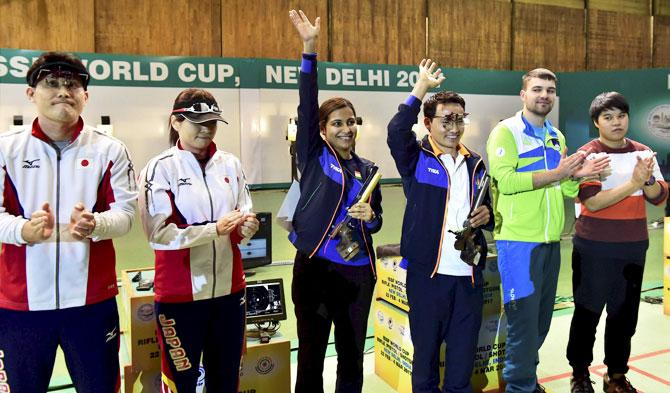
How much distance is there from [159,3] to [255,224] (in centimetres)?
848

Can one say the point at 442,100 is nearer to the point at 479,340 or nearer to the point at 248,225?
the point at 248,225

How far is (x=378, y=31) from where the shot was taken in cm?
1121

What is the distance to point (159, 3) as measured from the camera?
946cm

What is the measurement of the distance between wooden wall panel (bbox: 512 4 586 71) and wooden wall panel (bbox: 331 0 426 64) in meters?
2.47

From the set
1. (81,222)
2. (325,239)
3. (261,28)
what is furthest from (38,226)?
(261,28)

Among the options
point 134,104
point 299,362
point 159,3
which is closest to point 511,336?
point 299,362

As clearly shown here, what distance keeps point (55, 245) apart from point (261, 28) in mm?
8983

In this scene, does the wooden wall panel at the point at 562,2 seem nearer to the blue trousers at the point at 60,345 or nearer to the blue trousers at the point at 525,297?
the blue trousers at the point at 525,297

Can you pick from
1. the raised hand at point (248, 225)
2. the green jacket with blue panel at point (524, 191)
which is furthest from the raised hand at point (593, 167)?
the raised hand at point (248, 225)

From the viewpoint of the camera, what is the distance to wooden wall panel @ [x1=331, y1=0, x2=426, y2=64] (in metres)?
10.9

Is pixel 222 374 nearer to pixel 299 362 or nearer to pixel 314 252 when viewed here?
pixel 299 362

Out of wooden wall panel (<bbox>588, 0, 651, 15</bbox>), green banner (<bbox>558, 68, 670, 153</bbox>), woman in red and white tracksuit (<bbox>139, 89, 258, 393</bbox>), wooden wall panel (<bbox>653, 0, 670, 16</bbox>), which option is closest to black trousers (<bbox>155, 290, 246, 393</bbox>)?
woman in red and white tracksuit (<bbox>139, 89, 258, 393</bbox>)

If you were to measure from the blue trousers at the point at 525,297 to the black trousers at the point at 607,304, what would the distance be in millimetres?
271

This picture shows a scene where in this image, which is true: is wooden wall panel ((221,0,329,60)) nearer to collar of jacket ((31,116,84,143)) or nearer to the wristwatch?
the wristwatch
